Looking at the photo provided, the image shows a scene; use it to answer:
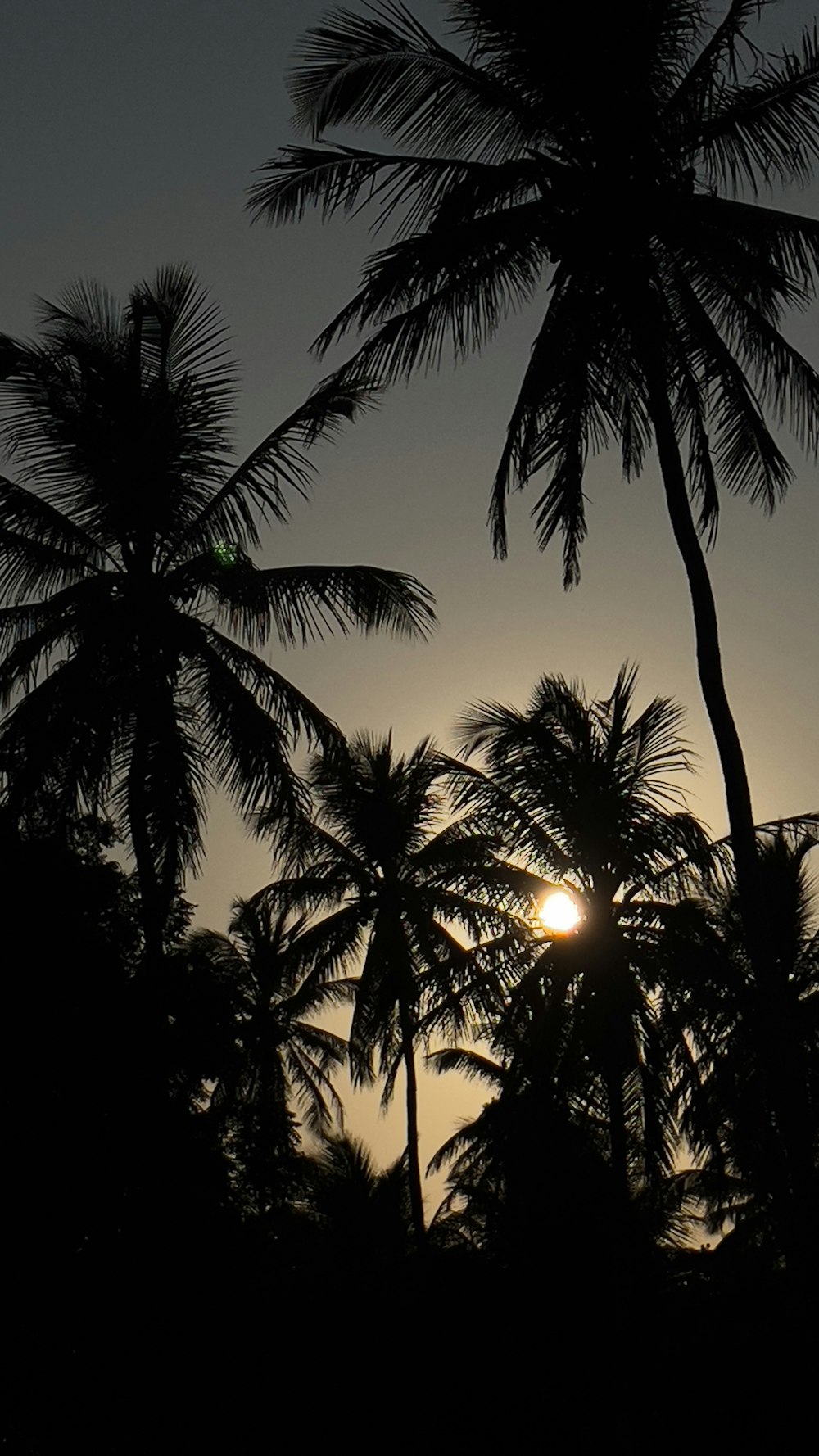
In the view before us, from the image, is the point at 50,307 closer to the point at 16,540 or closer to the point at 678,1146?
the point at 16,540

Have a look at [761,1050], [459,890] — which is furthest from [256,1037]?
[761,1050]

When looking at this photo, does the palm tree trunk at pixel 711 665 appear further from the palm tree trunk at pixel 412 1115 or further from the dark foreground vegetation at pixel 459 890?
the palm tree trunk at pixel 412 1115

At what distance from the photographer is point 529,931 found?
19531mm

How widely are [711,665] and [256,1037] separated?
10268 mm

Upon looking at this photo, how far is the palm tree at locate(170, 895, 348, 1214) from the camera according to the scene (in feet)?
48.2

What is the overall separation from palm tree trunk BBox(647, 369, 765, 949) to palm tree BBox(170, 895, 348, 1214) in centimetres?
556

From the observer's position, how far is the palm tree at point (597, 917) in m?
18.2

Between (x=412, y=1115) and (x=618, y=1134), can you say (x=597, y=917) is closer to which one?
(x=618, y=1134)

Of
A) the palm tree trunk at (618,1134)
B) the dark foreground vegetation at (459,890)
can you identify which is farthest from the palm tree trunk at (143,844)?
the palm tree trunk at (618,1134)

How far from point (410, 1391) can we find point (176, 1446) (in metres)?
4.39

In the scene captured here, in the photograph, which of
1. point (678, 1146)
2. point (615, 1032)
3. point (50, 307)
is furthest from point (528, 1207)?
point (50, 307)

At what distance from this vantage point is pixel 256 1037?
20.2m

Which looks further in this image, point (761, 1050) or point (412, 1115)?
point (412, 1115)

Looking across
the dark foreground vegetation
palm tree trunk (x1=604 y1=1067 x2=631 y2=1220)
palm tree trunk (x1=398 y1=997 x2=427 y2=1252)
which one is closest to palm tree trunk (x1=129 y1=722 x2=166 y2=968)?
the dark foreground vegetation
